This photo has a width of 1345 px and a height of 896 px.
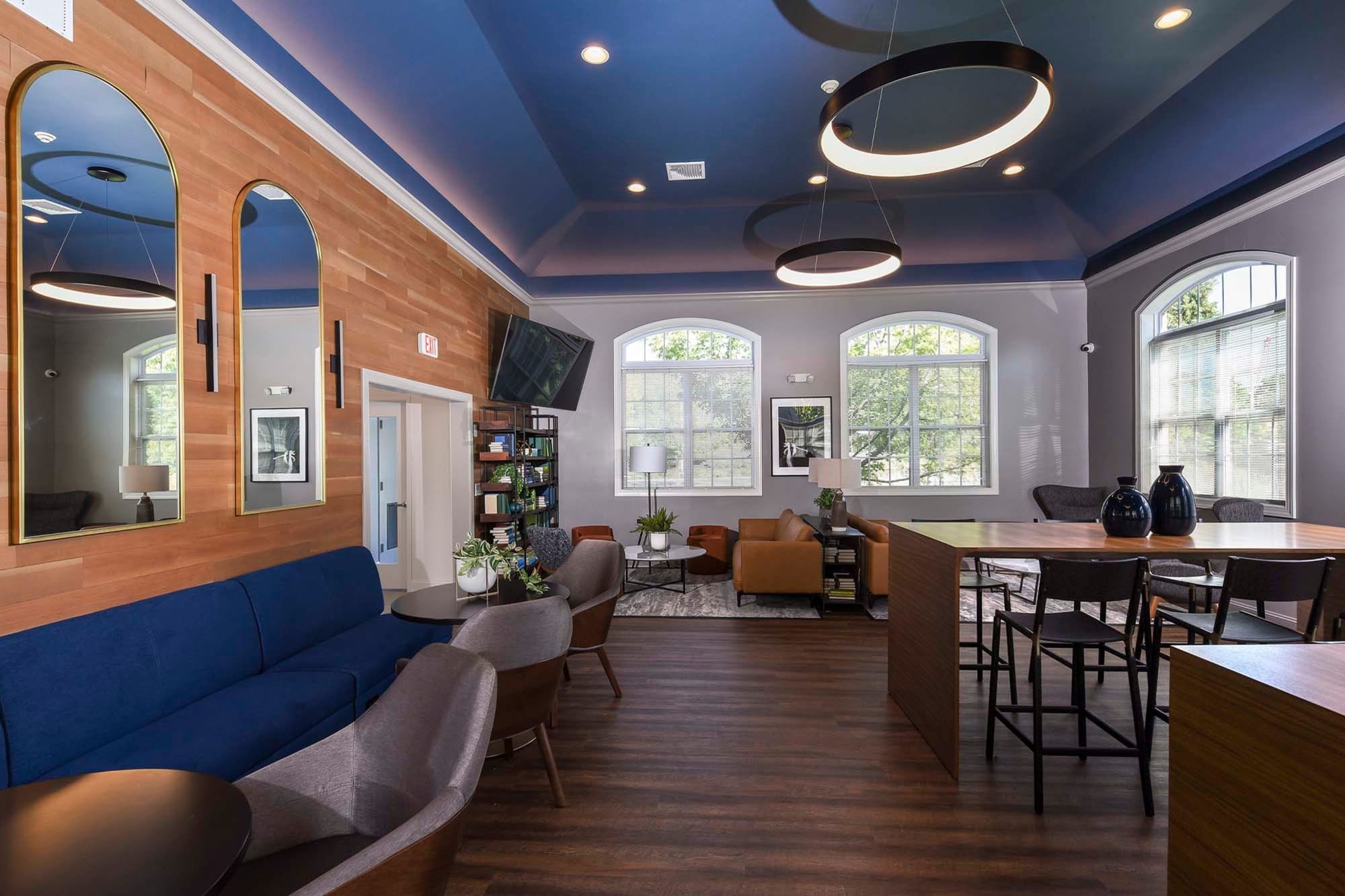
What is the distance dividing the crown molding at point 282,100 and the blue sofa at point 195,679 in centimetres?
243

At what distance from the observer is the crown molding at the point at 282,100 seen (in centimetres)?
258

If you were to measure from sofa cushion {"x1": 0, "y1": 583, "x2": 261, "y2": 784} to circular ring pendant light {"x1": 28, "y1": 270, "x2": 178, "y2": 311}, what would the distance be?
1.14 m

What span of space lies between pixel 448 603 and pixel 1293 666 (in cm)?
312

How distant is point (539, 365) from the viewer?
21.2ft

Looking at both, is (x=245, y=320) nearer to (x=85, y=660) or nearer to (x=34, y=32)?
(x=34, y=32)

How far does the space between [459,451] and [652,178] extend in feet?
10.3

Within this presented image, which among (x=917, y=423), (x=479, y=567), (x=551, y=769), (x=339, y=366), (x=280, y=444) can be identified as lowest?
(x=551, y=769)

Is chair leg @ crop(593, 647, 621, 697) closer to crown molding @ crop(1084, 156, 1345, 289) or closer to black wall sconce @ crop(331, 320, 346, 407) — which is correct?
black wall sconce @ crop(331, 320, 346, 407)

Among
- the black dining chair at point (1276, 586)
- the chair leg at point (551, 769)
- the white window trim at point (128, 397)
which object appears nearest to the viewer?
the black dining chair at point (1276, 586)

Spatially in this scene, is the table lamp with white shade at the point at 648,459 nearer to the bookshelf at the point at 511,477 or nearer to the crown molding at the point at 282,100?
the bookshelf at the point at 511,477

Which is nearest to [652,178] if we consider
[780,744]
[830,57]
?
[830,57]

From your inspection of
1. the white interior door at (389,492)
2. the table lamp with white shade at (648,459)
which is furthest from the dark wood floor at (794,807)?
the white interior door at (389,492)

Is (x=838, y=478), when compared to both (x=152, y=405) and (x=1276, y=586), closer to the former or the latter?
(x=1276, y=586)

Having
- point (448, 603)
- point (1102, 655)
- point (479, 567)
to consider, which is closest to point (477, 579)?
point (479, 567)
